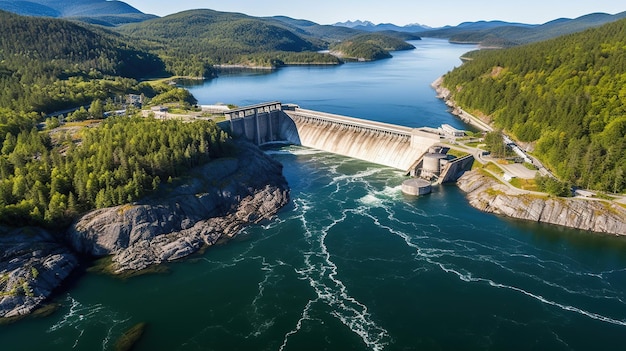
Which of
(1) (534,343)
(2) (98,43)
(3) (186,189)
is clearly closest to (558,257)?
(1) (534,343)

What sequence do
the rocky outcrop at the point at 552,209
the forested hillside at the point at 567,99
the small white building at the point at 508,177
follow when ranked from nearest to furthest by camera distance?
the rocky outcrop at the point at 552,209
the forested hillside at the point at 567,99
the small white building at the point at 508,177

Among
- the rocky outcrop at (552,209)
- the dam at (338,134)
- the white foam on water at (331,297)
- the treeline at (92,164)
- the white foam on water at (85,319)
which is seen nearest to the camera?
the white foam on water at (331,297)

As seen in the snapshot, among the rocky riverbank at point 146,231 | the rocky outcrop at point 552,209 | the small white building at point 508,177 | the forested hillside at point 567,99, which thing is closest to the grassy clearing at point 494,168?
the small white building at point 508,177

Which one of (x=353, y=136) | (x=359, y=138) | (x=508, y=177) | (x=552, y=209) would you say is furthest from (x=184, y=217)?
(x=552, y=209)

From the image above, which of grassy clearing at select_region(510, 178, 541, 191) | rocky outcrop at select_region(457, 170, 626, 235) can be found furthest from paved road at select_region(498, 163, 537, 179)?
rocky outcrop at select_region(457, 170, 626, 235)

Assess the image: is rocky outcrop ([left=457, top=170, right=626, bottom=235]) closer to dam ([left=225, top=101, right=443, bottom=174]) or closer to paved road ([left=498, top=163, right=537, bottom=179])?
paved road ([left=498, top=163, right=537, bottom=179])

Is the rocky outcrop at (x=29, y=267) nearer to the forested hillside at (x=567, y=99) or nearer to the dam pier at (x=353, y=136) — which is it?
the dam pier at (x=353, y=136)

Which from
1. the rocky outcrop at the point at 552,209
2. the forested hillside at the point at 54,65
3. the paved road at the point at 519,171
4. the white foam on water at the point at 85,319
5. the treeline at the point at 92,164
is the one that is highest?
the forested hillside at the point at 54,65

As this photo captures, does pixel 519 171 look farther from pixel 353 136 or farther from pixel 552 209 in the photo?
pixel 353 136
